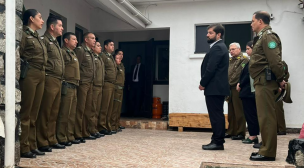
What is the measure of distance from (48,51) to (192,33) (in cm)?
408

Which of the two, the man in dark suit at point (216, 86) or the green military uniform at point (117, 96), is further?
the green military uniform at point (117, 96)

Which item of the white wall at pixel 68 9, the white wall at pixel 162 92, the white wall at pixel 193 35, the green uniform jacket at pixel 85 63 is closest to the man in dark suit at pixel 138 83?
the white wall at pixel 162 92

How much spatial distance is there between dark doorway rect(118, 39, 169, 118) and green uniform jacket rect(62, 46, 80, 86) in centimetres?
427

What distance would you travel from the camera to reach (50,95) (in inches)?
170

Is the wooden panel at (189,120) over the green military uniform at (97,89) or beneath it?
beneath

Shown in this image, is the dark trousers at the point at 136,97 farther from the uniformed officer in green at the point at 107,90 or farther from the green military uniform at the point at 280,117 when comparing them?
the green military uniform at the point at 280,117

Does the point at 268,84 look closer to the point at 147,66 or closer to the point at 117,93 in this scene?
the point at 117,93

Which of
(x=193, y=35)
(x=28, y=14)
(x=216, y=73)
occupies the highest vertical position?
(x=193, y=35)

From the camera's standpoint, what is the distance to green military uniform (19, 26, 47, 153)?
149 inches

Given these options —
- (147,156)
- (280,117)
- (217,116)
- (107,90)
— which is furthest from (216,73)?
(280,117)

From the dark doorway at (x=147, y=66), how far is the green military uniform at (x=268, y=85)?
558cm

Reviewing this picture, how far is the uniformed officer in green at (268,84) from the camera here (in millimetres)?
3479

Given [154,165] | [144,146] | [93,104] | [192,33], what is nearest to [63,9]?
[93,104]

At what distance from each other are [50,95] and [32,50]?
71 centimetres
